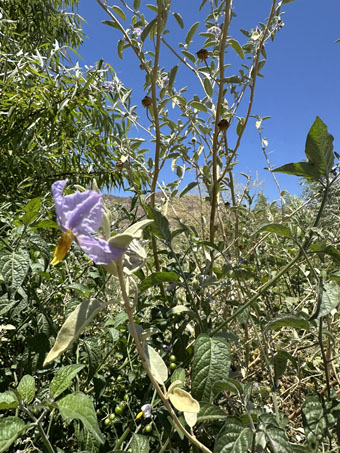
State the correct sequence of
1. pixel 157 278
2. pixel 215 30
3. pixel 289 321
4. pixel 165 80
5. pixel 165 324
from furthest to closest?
pixel 165 80
pixel 215 30
pixel 165 324
pixel 157 278
pixel 289 321

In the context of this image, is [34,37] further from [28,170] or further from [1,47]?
[28,170]

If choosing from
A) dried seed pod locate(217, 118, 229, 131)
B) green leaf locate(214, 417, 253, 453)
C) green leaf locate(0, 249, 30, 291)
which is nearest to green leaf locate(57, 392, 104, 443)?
green leaf locate(214, 417, 253, 453)

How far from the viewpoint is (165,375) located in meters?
0.42

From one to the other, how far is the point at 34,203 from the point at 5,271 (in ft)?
0.57

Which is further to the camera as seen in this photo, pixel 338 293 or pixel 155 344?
pixel 155 344

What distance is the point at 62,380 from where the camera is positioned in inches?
20.6

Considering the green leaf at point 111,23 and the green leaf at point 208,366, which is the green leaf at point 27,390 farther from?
the green leaf at point 111,23

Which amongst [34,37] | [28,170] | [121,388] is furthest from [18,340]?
[34,37]

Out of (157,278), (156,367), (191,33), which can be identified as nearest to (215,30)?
(191,33)

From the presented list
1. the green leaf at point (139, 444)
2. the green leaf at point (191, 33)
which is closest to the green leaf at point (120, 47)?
the green leaf at point (191, 33)

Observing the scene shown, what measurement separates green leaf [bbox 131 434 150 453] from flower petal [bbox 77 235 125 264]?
0.39 m

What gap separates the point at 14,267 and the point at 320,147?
584mm

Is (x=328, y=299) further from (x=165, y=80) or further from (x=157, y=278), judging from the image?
(x=165, y=80)

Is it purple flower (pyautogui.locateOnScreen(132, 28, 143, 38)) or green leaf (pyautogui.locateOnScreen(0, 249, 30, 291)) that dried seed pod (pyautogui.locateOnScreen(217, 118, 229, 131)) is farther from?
green leaf (pyautogui.locateOnScreen(0, 249, 30, 291))
